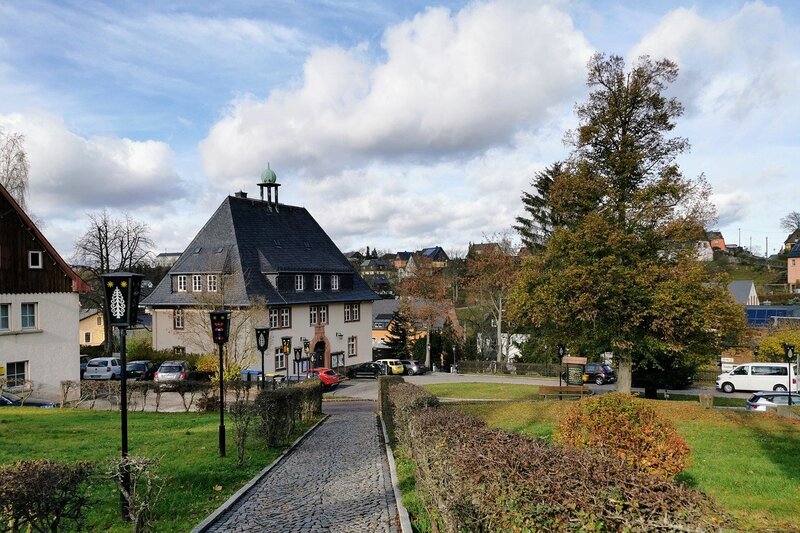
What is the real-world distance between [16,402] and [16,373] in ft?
11.7

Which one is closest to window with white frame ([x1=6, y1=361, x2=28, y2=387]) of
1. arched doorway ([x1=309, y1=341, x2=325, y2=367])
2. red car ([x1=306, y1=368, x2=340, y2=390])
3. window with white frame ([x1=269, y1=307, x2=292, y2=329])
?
red car ([x1=306, y1=368, x2=340, y2=390])

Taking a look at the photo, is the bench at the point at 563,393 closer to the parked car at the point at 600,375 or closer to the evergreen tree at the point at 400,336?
the parked car at the point at 600,375

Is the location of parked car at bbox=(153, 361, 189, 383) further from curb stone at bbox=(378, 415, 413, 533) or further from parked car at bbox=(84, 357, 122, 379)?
curb stone at bbox=(378, 415, 413, 533)

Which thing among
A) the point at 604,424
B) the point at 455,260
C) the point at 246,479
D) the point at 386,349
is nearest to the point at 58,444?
the point at 246,479

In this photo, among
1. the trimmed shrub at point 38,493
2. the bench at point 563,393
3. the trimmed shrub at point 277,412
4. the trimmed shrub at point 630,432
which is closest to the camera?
the trimmed shrub at point 38,493

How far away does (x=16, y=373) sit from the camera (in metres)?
26.5

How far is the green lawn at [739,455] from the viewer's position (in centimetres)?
790

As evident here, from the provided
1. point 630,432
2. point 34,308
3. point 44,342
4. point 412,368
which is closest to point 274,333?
point 412,368

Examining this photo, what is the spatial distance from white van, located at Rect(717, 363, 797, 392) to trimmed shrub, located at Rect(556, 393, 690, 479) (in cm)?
2997

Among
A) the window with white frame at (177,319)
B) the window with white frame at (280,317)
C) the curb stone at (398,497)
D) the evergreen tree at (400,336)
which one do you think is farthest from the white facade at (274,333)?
the curb stone at (398,497)

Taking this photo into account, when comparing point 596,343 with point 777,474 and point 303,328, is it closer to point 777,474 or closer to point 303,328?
point 777,474

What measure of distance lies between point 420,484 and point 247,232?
3873 centimetres

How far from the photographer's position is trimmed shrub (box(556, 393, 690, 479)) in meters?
8.20

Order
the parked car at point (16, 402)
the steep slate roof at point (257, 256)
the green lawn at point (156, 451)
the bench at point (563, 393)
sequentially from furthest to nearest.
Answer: the steep slate roof at point (257, 256) < the bench at point (563, 393) < the parked car at point (16, 402) < the green lawn at point (156, 451)
